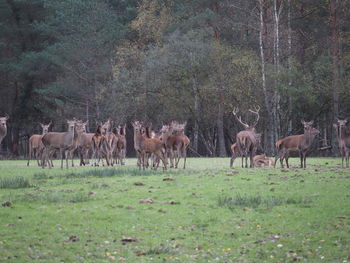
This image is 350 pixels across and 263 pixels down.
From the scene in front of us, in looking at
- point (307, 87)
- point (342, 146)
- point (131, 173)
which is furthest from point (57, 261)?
point (307, 87)

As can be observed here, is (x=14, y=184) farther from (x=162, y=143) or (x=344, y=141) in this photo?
(x=344, y=141)

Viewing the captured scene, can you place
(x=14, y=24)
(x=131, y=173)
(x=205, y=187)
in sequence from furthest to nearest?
1. (x=14, y=24)
2. (x=131, y=173)
3. (x=205, y=187)

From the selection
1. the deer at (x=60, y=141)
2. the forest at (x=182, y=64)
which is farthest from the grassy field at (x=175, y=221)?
the forest at (x=182, y=64)

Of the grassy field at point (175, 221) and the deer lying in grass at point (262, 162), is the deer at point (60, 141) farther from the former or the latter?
the grassy field at point (175, 221)

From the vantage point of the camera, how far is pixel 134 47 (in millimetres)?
41812

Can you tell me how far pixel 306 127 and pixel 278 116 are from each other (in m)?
16.2

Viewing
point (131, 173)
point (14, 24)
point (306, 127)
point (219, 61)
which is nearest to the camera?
point (131, 173)

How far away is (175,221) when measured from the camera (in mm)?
9930

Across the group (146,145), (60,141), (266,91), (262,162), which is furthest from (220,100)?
(146,145)

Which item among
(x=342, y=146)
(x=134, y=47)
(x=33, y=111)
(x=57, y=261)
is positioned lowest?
(x=57, y=261)

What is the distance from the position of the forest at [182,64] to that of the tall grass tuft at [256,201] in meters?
22.7

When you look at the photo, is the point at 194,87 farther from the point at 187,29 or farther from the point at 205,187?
the point at 205,187

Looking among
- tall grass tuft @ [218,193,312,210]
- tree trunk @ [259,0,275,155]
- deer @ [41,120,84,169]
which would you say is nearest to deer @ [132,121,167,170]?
deer @ [41,120,84,169]

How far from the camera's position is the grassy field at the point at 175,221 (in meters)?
8.06
